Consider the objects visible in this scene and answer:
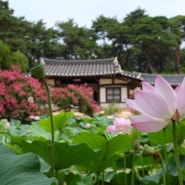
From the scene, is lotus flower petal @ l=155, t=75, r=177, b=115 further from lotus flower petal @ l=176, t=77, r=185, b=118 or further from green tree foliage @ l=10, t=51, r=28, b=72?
green tree foliage @ l=10, t=51, r=28, b=72

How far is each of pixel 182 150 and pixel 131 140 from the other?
13cm

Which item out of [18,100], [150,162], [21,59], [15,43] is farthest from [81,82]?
[150,162]

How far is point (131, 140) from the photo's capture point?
768mm

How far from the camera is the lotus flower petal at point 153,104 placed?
49 centimetres

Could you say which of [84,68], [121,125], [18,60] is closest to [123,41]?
[84,68]

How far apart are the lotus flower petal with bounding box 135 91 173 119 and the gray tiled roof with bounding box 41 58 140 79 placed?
1580 cm

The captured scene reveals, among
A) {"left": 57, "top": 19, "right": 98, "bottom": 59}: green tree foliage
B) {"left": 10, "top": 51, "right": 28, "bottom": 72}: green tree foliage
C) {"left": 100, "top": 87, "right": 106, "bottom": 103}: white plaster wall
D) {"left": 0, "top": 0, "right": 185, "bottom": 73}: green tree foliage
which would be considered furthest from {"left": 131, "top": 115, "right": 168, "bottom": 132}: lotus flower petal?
{"left": 57, "top": 19, "right": 98, "bottom": 59}: green tree foliage

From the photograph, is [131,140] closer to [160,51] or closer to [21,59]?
[21,59]

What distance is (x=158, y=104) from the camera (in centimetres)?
49

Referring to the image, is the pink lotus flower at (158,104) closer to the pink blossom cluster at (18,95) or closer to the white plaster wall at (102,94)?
the pink blossom cluster at (18,95)

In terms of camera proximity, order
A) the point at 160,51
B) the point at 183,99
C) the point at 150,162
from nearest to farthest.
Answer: the point at 183,99 < the point at 150,162 < the point at 160,51

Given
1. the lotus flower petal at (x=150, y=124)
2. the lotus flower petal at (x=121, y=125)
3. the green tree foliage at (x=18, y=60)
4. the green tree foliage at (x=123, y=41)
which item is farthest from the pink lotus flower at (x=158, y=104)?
the green tree foliage at (x=123, y=41)

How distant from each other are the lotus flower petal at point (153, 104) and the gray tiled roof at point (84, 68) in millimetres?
15802

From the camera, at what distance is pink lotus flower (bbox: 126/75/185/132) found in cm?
49
